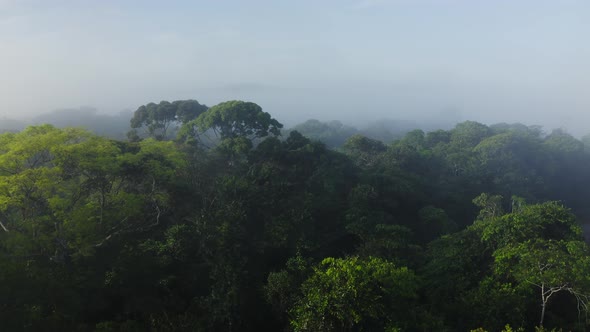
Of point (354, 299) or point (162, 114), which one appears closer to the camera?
point (354, 299)

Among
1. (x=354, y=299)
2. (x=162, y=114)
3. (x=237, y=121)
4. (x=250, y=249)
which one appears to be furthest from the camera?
(x=162, y=114)

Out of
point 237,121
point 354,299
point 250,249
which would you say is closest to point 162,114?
point 237,121

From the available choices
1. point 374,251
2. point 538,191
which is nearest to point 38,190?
point 374,251

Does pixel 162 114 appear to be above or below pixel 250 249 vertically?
above

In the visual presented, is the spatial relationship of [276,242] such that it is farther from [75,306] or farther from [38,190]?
[38,190]

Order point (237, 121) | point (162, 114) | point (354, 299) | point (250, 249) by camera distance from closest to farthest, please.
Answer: point (354, 299)
point (250, 249)
point (237, 121)
point (162, 114)

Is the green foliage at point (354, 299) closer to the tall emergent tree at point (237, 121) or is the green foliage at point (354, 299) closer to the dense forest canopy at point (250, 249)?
the dense forest canopy at point (250, 249)

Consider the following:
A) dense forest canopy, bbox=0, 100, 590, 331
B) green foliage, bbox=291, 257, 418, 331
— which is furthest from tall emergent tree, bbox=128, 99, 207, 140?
green foliage, bbox=291, 257, 418, 331

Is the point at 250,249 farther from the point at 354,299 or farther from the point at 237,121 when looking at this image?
the point at 237,121
